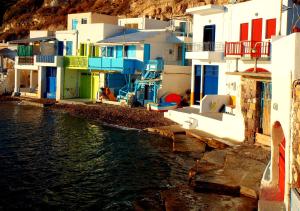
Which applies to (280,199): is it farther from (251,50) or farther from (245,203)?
(251,50)

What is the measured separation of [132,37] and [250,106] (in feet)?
69.7

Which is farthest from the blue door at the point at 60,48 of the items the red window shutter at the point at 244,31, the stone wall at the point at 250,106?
the stone wall at the point at 250,106

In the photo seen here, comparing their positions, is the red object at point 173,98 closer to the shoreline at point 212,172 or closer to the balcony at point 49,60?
the shoreline at point 212,172

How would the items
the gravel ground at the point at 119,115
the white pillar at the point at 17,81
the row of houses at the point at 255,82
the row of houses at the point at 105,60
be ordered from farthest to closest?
the white pillar at the point at 17,81, the row of houses at the point at 105,60, the gravel ground at the point at 119,115, the row of houses at the point at 255,82

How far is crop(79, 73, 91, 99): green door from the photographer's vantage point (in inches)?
1852

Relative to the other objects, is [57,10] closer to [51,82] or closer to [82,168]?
[51,82]

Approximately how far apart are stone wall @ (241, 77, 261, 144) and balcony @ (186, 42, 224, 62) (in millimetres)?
8772

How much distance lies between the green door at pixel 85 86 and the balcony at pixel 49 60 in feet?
9.79

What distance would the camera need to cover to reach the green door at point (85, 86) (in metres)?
47.0

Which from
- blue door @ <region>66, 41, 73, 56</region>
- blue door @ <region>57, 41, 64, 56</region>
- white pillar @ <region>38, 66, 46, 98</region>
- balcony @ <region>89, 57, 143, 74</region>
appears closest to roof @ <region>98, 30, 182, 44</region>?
balcony @ <region>89, 57, 143, 74</region>

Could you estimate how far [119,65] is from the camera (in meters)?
39.8

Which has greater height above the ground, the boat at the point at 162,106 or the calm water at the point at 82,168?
the boat at the point at 162,106

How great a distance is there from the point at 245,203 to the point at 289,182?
149 inches

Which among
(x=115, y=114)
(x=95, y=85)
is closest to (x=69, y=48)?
(x=95, y=85)
